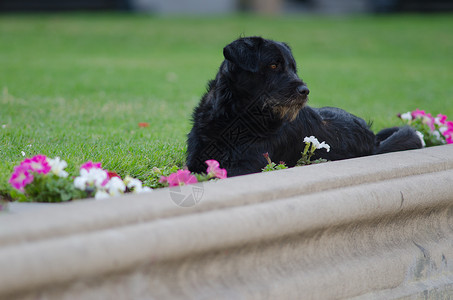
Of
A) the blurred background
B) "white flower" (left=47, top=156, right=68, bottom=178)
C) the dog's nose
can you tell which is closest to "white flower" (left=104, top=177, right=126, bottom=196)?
"white flower" (left=47, top=156, right=68, bottom=178)

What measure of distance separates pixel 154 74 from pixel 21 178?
809 cm

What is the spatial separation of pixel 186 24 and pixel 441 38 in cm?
841

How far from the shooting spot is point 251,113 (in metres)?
4.29

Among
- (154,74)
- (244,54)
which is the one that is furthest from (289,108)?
(154,74)

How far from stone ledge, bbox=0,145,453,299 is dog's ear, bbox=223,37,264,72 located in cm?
115

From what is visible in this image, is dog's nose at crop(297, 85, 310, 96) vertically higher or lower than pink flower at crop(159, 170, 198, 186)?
higher

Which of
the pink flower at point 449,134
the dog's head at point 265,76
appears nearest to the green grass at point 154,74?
the dog's head at point 265,76

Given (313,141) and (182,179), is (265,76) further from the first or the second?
(182,179)

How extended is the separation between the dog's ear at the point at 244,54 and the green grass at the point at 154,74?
912 millimetres

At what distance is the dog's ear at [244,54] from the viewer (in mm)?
4277

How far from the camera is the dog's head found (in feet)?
14.0

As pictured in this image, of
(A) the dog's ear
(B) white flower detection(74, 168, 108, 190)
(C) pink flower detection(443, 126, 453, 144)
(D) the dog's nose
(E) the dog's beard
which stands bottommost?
(C) pink flower detection(443, 126, 453, 144)

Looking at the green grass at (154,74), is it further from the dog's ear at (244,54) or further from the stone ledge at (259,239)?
the stone ledge at (259,239)

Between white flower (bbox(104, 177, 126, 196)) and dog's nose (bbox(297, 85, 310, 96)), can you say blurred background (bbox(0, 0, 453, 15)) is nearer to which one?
dog's nose (bbox(297, 85, 310, 96))
